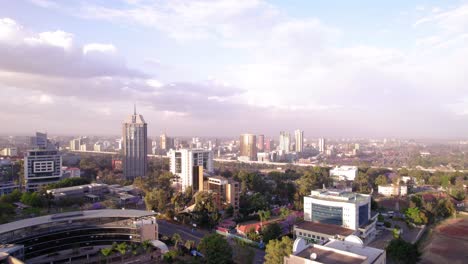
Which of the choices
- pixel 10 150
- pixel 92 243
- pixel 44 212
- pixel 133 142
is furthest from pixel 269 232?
pixel 10 150


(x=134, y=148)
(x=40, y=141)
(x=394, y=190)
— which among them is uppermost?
(x=40, y=141)

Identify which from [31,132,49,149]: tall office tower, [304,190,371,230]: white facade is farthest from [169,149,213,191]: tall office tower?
[31,132,49,149]: tall office tower

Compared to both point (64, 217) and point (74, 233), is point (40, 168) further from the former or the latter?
point (74, 233)

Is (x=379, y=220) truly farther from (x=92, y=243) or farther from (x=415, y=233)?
(x=92, y=243)

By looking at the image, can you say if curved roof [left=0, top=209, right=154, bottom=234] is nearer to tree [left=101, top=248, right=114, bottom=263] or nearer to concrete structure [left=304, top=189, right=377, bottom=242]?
tree [left=101, top=248, right=114, bottom=263]

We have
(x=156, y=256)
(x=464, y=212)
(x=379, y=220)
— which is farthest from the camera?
(x=464, y=212)

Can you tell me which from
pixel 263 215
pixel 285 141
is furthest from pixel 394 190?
pixel 285 141

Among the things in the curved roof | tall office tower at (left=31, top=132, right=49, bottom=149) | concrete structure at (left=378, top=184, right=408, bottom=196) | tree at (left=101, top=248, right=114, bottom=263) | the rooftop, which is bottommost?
concrete structure at (left=378, top=184, right=408, bottom=196)
